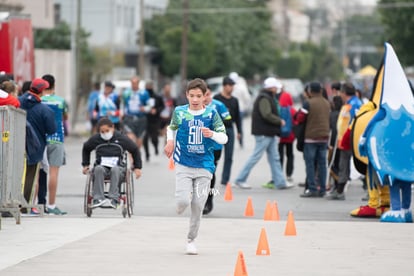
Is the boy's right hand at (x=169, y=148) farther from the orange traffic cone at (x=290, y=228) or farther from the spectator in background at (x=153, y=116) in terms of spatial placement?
the spectator in background at (x=153, y=116)

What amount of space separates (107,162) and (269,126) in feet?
18.4

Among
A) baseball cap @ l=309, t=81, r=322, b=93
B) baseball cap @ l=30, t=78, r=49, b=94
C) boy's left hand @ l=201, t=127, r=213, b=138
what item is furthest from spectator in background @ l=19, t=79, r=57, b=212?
baseball cap @ l=309, t=81, r=322, b=93

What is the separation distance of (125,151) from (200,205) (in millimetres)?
3932

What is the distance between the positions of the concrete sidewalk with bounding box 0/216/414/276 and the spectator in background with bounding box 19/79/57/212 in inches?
19.9

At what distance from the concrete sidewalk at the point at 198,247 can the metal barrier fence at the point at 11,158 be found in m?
0.29

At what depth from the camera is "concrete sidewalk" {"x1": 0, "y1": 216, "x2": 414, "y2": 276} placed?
35.8 feet

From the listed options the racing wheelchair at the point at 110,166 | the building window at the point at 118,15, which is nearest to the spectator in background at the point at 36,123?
the racing wheelchair at the point at 110,166

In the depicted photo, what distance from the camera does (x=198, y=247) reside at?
492 inches

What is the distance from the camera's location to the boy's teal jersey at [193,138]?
1181 cm

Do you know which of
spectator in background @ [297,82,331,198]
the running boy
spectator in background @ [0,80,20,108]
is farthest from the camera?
spectator in background @ [297,82,331,198]

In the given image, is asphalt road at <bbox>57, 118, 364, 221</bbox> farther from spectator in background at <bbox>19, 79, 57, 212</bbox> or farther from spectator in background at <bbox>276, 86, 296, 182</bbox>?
spectator in background at <bbox>19, 79, 57, 212</bbox>

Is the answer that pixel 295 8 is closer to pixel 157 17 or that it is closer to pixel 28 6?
pixel 157 17

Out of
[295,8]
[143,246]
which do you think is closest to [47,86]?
[143,246]

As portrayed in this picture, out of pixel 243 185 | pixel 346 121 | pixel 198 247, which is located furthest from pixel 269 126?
pixel 198 247
